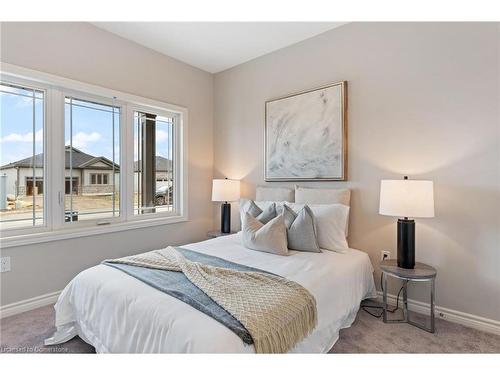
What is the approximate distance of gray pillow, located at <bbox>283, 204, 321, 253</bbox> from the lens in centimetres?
227

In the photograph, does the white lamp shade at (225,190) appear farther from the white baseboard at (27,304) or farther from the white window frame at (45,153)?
the white baseboard at (27,304)

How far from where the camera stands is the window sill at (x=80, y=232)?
228 cm

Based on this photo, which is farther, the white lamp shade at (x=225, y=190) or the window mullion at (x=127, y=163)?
the white lamp shade at (x=225, y=190)

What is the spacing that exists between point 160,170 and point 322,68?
2.34 metres

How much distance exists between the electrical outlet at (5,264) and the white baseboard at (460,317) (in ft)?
11.4

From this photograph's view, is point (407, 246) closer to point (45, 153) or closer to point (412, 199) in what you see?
point (412, 199)

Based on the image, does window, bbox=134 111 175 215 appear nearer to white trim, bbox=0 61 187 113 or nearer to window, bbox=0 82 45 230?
white trim, bbox=0 61 187 113

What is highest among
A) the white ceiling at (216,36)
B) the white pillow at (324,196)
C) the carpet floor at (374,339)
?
the white ceiling at (216,36)

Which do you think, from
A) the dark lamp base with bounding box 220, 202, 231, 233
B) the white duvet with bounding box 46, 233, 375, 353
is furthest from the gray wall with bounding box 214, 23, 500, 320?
the dark lamp base with bounding box 220, 202, 231, 233

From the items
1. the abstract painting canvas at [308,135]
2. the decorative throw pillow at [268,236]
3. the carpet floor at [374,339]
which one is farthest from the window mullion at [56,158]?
the abstract painting canvas at [308,135]

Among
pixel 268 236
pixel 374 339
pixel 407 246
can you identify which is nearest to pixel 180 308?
pixel 268 236

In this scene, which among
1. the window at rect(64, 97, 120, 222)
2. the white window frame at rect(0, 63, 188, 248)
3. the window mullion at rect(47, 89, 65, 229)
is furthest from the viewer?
the window at rect(64, 97, 120, 222)

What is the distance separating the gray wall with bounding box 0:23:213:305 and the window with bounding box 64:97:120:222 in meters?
0.27
